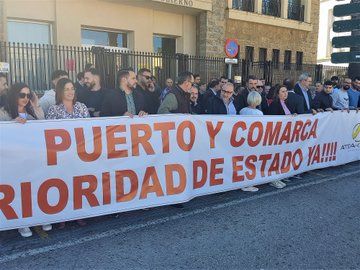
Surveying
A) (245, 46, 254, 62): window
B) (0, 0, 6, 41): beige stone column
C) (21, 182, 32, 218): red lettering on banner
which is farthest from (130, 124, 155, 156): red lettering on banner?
(245, 46, 254, 62): window

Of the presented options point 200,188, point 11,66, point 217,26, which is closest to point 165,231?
point 200,188

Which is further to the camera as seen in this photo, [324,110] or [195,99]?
[324,110]

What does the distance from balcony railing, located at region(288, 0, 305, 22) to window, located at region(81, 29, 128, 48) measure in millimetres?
11060

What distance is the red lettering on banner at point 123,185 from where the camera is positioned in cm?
454

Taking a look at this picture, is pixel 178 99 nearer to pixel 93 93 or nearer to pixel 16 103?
pixel 93 93

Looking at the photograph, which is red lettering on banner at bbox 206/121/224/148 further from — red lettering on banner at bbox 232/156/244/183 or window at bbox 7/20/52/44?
window at bbox 7/20/52/44

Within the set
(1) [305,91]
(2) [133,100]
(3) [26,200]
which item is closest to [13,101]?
(3) [26,200]

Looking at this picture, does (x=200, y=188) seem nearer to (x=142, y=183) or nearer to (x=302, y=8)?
(x=142, y=183)

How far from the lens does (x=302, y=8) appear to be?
2281 cm

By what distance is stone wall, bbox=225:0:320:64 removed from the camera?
1936cm

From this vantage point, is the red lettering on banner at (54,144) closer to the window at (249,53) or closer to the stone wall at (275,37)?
the stone wall at (275,37)

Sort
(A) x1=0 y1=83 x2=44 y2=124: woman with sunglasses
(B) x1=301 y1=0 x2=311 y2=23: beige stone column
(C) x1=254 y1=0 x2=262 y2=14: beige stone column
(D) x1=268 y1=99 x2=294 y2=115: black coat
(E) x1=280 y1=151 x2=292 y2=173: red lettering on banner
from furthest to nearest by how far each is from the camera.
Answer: (B) x1=301 y1=0 x2=311 y2=23: beige stone column
(C) x1=254 y1=0 x2=262 y2=14: beige stone column
(D) x1=268 y1=99 x2=294 y2=115: black coat
(E) x1=280 y1=151 x2=292 y2=173: red lettering on banner
(A) x1=0 y1=83 x2=44 y2=124: woman with sunglasses

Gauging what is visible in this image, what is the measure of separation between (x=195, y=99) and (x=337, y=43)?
256 inches

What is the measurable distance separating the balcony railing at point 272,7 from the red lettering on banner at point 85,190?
18.6 metres
